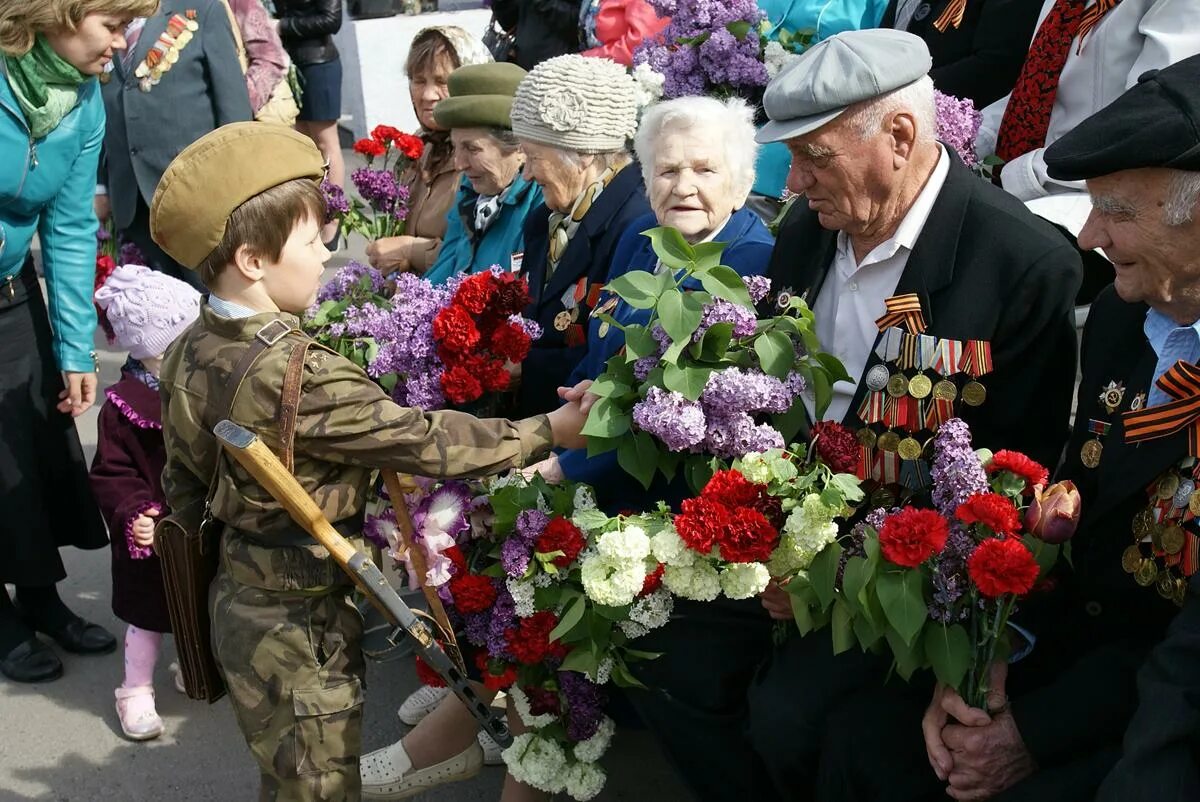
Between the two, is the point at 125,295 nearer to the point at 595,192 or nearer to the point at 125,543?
the point at 125,543

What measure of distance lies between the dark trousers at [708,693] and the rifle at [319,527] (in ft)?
1.71

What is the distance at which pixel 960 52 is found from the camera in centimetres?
411

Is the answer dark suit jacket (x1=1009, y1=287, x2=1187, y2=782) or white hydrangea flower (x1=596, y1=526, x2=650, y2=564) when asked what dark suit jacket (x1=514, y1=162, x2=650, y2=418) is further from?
dark suit jacket (x1=1009, y1=287, x2=1187, y2=782)

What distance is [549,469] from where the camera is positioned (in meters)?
3.15

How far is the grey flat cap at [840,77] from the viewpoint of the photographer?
108 inches

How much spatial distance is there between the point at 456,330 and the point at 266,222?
2.36ft

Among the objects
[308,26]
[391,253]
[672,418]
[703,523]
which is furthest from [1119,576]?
[308,26]

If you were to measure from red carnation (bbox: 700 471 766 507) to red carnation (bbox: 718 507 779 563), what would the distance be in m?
0.03

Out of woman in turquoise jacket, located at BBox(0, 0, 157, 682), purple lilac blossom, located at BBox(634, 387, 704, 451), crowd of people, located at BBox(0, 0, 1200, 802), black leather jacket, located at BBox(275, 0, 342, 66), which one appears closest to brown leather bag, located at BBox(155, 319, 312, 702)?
crowd of people, located at BBox(0, 0, 1200, 802)

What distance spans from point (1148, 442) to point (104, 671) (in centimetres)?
354

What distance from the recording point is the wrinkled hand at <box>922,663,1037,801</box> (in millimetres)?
2404

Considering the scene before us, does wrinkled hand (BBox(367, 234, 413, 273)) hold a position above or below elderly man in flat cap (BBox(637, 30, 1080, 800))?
below

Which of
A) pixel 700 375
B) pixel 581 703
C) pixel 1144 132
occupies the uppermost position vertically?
pixel 1144 132

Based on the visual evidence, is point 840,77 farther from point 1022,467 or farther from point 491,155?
point 491,155
